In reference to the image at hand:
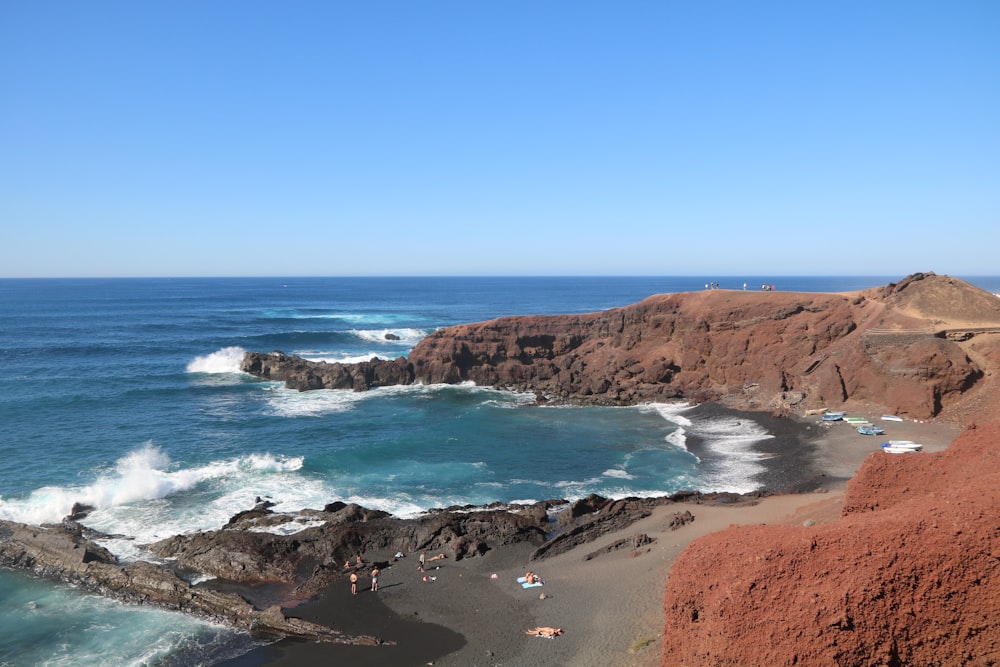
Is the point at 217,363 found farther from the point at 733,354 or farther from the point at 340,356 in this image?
the point at 733,354

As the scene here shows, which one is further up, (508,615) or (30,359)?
(30,359)

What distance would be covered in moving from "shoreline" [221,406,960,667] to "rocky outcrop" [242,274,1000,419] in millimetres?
15891

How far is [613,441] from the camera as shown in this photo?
3766 cm

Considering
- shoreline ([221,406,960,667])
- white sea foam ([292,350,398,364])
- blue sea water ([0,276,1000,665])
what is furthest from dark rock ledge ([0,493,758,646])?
white sea foam ([292,350,398,364])

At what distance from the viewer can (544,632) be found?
17797 mm

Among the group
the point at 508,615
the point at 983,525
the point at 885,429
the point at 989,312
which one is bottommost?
the point at 508,615

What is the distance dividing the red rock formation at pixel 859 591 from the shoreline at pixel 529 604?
4.31 m

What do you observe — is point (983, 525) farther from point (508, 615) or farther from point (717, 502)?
point (717, 502)

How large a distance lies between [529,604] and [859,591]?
11.4 meters

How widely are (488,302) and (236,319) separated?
6348cm

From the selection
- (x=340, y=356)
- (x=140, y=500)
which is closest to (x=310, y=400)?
(x=340, y=356)

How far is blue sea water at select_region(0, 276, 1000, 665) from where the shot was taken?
63.3 ft

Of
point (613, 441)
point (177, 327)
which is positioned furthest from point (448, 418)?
point (177, 327)

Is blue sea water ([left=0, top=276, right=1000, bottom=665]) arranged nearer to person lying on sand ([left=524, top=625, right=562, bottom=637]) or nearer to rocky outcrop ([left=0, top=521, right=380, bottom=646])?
rocky outcrop ([left=0, top=521, right=380, bottom=646])
